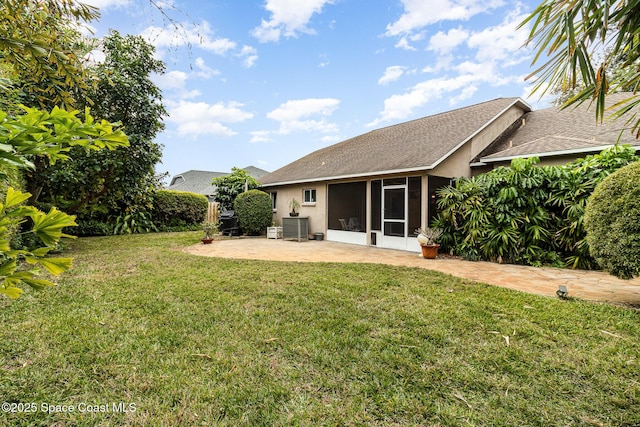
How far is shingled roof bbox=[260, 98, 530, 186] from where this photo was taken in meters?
8.90

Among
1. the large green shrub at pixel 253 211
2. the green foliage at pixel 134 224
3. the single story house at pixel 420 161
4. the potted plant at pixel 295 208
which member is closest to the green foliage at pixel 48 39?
the single story house at pixel 420 161

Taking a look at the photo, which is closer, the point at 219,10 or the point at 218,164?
the point at 219,10

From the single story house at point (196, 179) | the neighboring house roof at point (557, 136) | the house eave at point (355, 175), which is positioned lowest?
the house eave at point (355, 175)

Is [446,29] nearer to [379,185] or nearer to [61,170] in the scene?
[379,185]

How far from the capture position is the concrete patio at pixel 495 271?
4738 mm

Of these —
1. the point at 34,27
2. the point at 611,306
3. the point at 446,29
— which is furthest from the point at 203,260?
the point at 446,29

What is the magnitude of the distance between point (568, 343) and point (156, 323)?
422 centimetres

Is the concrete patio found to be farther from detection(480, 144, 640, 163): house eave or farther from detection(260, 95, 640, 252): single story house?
detection(480, 144, 640, 163): house eave

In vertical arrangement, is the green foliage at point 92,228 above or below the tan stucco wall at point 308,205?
below

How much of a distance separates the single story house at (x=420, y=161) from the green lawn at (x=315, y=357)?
4.58 metres

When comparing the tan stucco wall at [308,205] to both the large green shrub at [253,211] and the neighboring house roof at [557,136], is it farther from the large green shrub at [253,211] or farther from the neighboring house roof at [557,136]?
the neighboring house roof at [557,136]

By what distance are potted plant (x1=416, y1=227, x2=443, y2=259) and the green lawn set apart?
298 cm

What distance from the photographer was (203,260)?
682 centimetres

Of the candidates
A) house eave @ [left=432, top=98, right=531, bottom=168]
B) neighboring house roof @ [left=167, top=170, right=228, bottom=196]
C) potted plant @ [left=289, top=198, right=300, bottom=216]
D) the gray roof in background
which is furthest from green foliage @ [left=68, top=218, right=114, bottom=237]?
the gray roof in background
